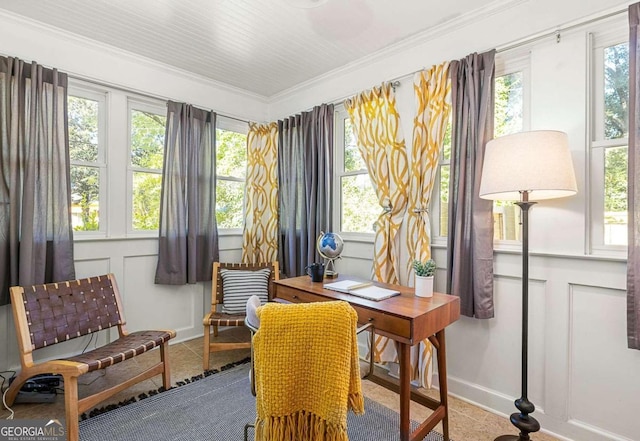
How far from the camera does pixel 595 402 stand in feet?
5.75

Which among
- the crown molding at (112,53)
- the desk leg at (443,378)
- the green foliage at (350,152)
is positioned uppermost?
the crown molding at (112,53)

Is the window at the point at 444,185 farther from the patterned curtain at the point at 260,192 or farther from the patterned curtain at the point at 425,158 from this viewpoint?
the patterned curtain at the point at 260,192

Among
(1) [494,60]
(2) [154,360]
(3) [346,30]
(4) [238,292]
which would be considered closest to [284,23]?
(3) [346,30]

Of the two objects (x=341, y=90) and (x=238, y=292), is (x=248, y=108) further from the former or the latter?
(x=238, y=292)

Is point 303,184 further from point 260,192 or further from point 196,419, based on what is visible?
point 196,419

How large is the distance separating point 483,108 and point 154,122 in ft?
9.15

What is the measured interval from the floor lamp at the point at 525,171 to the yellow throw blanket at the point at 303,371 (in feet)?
3.45

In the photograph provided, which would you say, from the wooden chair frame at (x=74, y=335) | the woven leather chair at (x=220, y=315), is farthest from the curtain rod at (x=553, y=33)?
the wooden chair frame at (x=74, y=335)

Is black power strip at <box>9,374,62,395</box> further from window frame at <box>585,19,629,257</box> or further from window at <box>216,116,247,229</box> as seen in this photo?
window frame at <box>585,19,629,257</box>

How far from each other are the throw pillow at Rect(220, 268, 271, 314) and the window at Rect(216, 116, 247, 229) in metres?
0.76

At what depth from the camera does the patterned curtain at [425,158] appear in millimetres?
2264

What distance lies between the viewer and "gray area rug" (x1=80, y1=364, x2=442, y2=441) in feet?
6.06

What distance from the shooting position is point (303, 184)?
3.25m

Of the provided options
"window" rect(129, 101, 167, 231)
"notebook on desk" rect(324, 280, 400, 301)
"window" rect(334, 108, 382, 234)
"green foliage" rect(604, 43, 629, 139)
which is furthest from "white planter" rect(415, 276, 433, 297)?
"window" rect(129, 101, 167, 231)
